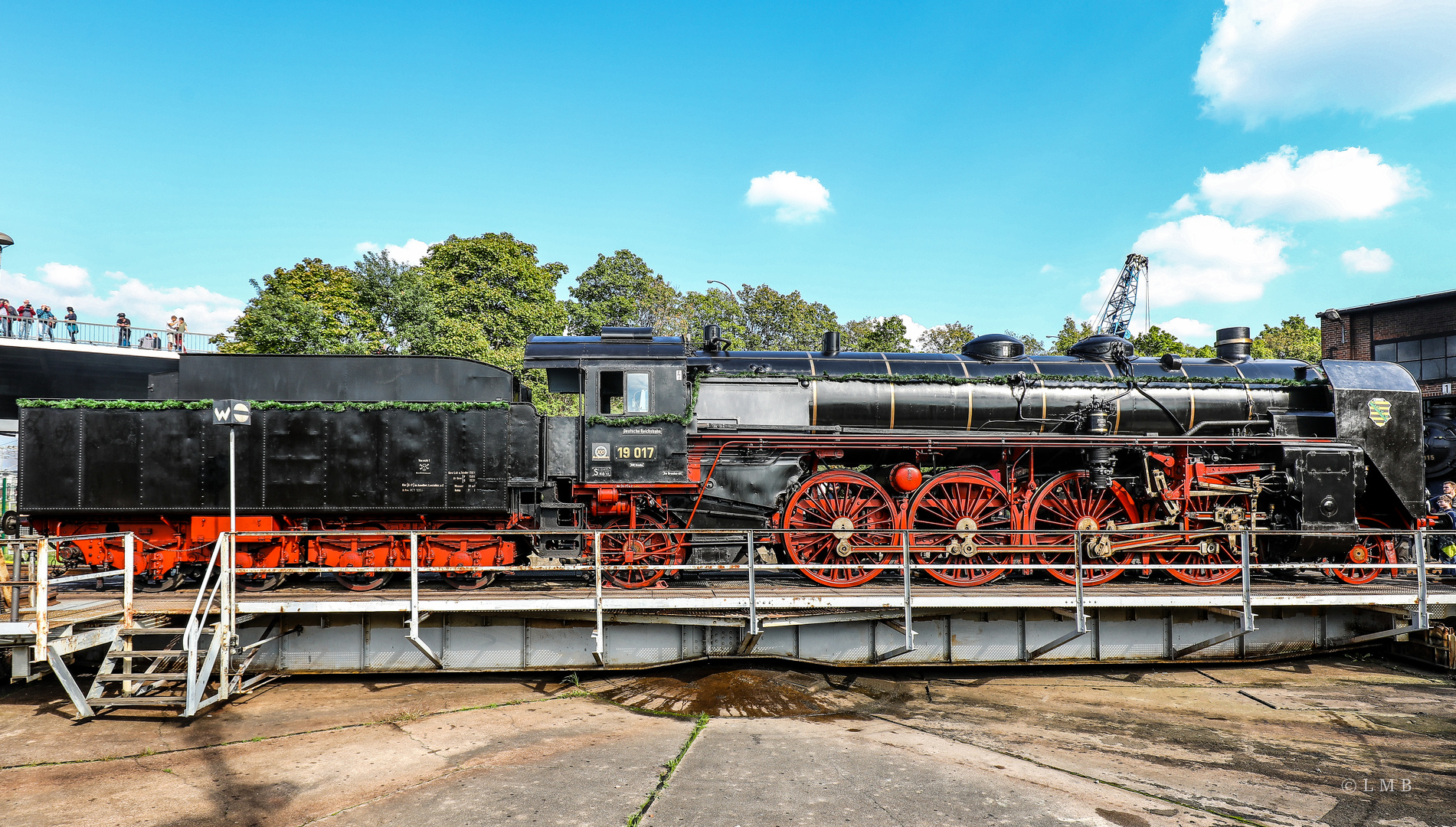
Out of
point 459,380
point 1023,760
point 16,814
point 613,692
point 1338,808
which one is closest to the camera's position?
point 16,814

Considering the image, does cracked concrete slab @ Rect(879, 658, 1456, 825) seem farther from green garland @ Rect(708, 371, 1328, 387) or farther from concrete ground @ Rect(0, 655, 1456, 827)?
green garland @ Rect(708, 371, 1328, 387)

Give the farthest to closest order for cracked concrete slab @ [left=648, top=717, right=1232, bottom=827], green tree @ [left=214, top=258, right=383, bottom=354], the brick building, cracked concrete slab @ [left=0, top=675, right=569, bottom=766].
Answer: green tree @ [left=214, top=258, right=383, bottom=354] → the brick building → cracked concrete slab @ [left=0, top=675, right=569, bottom=766] → cracked concrete slab @ [left=648, top=717, right=1232, bottom=827]

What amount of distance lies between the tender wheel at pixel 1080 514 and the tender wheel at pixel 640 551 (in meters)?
4.95

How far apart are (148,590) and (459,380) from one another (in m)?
4.82

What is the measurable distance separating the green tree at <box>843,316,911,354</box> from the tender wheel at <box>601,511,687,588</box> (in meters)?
21.5

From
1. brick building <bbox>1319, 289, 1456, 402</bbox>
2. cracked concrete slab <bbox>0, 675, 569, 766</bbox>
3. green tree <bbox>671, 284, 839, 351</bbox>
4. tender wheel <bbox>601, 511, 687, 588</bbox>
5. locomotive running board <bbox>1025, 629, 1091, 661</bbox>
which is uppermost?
green tree <bbox>671, 284, 839, 351</bbox>

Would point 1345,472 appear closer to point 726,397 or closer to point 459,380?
point 726,397

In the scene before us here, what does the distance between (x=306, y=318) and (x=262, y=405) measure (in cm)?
1978

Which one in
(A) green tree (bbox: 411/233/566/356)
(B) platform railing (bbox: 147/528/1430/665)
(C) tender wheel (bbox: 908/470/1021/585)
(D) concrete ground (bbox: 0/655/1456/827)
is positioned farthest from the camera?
(A) green tree (bbox: 411/233/566/356)

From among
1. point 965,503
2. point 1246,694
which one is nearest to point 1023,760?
point 965,503

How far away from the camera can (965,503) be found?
9531mm

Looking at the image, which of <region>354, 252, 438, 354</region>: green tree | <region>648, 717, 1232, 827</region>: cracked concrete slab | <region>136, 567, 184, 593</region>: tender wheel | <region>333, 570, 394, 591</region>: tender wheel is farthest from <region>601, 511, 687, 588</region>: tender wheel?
<region>354, 252, 438, 354</region>: green tree

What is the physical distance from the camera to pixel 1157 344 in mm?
29484

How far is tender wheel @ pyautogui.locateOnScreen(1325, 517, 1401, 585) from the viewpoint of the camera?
989 cm
